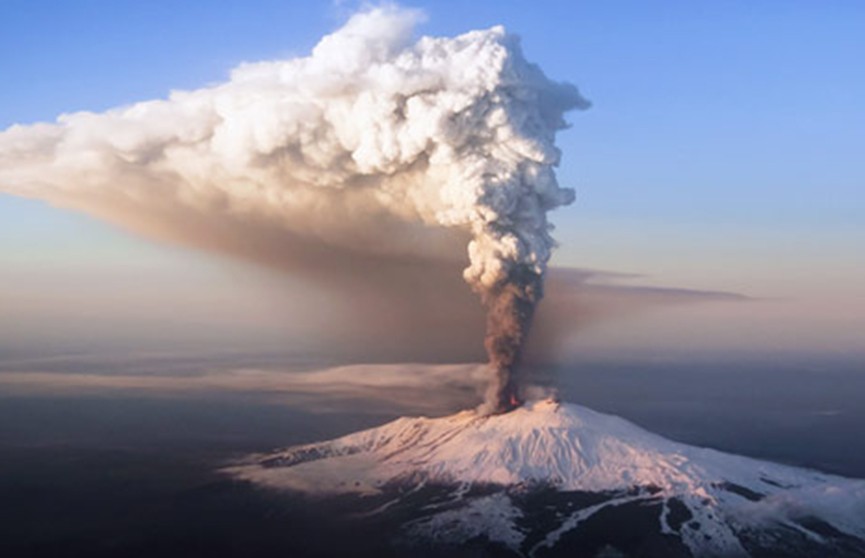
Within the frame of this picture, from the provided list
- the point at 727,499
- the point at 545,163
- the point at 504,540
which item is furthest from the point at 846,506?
the point at 545,163

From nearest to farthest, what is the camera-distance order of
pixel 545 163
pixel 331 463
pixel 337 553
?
pixel 337 553 → pixel 545 163 → pixel 331 463

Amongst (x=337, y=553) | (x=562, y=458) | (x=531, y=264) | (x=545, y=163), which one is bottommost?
(x=337, y=553)

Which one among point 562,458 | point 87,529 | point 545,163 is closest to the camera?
point 87,529

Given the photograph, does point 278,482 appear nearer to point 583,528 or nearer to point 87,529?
point 87,529

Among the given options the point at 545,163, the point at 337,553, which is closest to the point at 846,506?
the point at 545,163

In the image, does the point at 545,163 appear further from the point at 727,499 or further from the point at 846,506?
the point at 846,506

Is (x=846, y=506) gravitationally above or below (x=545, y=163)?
below

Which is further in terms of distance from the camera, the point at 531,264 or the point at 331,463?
the point at 331,463
